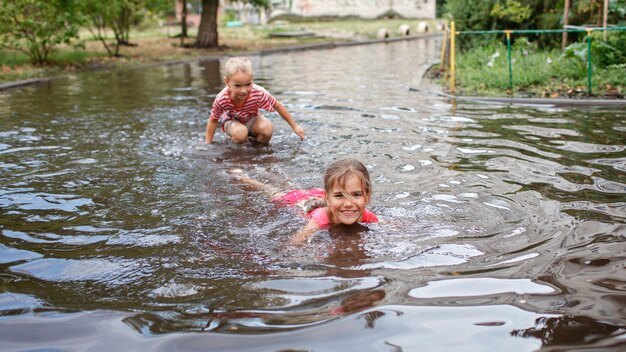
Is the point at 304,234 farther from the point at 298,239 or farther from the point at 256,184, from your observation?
the point at 256,184

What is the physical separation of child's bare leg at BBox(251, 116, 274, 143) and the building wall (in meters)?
40.1

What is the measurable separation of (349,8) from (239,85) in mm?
41418

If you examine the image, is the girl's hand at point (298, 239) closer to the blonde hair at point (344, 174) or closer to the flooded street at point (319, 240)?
the flooded street at point (319, 240)

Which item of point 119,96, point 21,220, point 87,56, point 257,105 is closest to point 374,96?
point 257,105

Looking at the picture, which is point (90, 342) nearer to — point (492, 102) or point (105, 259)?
point (105, 259)

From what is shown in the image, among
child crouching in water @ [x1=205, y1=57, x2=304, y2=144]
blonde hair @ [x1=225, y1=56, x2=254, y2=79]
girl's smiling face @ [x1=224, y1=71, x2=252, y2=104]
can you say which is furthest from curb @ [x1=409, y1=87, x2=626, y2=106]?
blonde hair @ [x1=225, y1=56, x2=254, y2=79]

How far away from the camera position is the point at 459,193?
5812mm

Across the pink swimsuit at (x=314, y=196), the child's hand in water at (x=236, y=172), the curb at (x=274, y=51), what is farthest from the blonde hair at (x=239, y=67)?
the curb at (x=274, y=51)

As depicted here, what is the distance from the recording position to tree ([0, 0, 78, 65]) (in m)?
17.0

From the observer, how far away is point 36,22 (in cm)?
1739

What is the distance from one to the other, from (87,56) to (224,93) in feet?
48.5

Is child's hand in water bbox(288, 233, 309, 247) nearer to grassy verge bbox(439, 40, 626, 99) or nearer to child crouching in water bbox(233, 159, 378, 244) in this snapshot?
child crouching in water bbox(233, 159, 378, 244)

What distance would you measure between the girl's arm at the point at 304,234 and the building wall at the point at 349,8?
43.7 meters

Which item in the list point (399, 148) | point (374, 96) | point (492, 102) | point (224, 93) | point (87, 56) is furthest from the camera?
point (87, 56)
